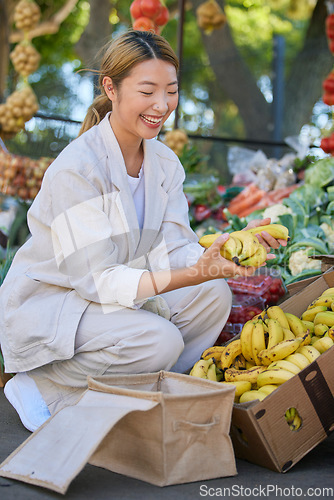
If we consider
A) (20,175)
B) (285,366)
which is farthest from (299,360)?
(20,175)

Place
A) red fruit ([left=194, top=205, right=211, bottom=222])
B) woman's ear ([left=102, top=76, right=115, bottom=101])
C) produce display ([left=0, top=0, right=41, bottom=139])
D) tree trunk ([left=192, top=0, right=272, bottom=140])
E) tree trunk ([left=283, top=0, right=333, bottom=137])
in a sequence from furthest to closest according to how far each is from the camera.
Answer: tree trunk ([left=192, top=0, right=272, bottom=140]) → tree trunk ([left=283, top=0, right=333, bottom=137]) → produce display ([left=0, top=0, right=41, bottom=139]) → red fruit ([left=194, top=205, right=211, bottom=222]) → woman's ear ([left=102, top=76, right=115, bottom=101])

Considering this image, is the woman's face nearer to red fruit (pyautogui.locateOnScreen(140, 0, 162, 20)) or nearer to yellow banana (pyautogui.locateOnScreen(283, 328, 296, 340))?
yellow banana (pyautogui.locateOnScreen(283, 328, 296, 340))

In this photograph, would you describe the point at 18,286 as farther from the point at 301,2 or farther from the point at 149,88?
the point at 301,2

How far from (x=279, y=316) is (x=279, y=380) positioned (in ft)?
1.49

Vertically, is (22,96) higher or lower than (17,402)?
higher

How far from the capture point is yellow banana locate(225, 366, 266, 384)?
2.31 meters

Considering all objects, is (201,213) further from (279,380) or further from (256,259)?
(279,380)

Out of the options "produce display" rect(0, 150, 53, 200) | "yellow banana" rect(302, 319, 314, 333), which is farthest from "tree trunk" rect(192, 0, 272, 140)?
"yellow banana" rect(302, 319, 314, 333)

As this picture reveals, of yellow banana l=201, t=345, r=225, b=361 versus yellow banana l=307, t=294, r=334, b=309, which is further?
yellow banana l=307, t=294, r=334, b=309

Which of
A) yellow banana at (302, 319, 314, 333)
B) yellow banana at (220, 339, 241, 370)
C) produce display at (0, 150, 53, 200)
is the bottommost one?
produce display at (0, 150, 53, 200)

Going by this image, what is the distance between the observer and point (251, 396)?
2186 mm

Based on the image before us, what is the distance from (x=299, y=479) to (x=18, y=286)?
52.9 inches

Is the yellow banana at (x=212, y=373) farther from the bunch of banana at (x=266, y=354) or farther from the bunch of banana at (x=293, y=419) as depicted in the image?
the bunch of banana at (x=293, y=419)

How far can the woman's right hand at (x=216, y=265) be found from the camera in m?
2.24
